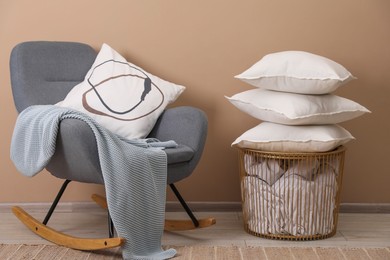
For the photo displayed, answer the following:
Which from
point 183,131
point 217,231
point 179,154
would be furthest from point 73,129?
point 217,231

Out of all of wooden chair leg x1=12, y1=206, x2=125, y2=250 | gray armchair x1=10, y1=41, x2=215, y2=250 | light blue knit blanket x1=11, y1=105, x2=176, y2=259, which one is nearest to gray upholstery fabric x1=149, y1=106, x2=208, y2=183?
gray armchair x1=10, y1=41, x2=215, y2=250

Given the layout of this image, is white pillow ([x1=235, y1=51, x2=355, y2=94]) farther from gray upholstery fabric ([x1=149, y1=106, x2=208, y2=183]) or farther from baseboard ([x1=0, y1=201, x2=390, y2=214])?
baseboard ([x1=0, y1=201, x2=390, y2=214])

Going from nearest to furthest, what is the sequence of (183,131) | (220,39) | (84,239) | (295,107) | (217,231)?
(84,239)
(295,107)
(183,131)
(217,231)
(220,39)

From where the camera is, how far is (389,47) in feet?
11.1

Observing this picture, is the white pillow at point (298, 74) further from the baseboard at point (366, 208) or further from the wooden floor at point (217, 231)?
the baseboard at point (366, 208)

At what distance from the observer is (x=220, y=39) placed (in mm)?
3412

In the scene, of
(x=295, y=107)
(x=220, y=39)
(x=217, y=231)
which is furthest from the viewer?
(x=220, y=39)

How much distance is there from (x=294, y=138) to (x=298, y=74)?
9.9 inches

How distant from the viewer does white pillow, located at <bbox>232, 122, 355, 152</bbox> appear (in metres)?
2.87

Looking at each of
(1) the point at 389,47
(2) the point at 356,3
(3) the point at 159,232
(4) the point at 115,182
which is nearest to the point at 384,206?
(1) the point at 389,47

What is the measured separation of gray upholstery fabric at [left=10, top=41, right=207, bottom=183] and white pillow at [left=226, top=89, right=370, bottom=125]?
8.5 inches

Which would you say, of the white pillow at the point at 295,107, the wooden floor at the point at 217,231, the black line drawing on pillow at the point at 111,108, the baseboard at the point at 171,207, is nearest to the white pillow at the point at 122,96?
the black line drawing on pillow at the point at 111,108

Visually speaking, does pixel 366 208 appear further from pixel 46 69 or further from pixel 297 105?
pixel 46 69

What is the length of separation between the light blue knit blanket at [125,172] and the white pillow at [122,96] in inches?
9.5
